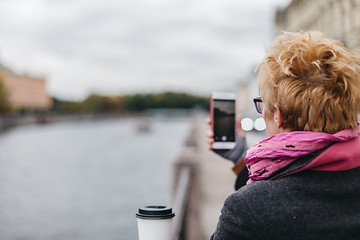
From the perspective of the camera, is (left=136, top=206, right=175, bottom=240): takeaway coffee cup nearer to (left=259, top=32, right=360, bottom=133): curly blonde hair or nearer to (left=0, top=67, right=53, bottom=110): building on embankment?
(left=259, top=32, right=360, bottom=133): curly blonde hair

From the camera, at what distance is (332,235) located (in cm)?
143

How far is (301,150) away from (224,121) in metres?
1.02

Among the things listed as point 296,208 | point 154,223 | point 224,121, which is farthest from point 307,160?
point 224,121

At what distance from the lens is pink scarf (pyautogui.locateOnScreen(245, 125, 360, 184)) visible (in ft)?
4.57

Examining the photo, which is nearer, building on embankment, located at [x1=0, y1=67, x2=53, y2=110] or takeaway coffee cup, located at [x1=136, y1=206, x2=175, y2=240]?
takeaway coffee cup, located at [x1=136, y1=206, x2=175, y2=240]

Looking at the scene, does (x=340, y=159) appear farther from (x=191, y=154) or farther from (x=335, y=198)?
(x=191, y=154)

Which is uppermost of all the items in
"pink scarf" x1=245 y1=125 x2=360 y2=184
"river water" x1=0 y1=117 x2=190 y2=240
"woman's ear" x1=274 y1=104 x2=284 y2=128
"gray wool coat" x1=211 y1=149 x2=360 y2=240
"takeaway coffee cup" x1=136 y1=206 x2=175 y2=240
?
"woman's ear" x1=274 y1=104 x2=284 y2=128

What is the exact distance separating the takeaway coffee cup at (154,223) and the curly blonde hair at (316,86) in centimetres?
60

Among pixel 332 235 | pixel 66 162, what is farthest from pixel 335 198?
pixel 66 162

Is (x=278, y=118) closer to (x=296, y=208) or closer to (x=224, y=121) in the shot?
(x=296, y=208)

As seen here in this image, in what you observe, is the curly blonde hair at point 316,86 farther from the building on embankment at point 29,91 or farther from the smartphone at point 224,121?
the building on embankment at point 29,91

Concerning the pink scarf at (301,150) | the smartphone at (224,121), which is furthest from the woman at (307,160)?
the smartphone at (224,121)

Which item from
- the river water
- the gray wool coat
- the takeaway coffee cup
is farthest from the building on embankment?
the gray wool coat

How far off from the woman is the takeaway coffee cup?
13.8 inches
